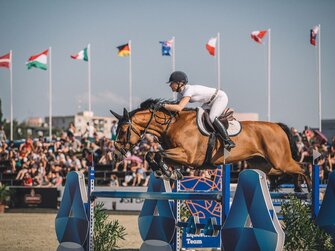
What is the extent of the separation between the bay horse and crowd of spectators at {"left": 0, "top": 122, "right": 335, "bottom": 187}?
6333 millimetres

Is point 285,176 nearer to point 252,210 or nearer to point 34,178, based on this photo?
point 252,210

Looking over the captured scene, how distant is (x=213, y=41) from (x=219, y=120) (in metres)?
16.4

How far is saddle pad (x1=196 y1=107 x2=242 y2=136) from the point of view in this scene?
8367 mm

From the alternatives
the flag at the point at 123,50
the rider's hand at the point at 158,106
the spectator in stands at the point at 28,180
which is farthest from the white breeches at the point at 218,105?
the flag at the point at 123,50

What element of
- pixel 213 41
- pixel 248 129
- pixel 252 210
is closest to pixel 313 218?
pixel 252 210

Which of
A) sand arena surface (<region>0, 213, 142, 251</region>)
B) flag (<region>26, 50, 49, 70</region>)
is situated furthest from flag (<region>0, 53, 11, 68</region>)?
sand arena surface (<region>0, 213, 142, 251</region>)

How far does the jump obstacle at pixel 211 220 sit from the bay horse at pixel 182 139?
69cm

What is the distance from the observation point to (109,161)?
18.1 meters

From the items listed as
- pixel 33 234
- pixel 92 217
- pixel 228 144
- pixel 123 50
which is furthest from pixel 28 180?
pixel 92 217

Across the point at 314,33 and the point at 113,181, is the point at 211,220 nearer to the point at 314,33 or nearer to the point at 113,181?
the point at 113,181

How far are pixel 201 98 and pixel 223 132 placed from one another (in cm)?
55

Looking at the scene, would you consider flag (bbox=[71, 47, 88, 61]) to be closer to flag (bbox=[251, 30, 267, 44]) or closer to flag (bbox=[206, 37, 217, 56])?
flag (bbox=[206, 37, 217, 56])

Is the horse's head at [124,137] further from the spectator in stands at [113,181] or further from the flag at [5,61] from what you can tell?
the flag at [5,61]

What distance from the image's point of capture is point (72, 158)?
18.0 meters
